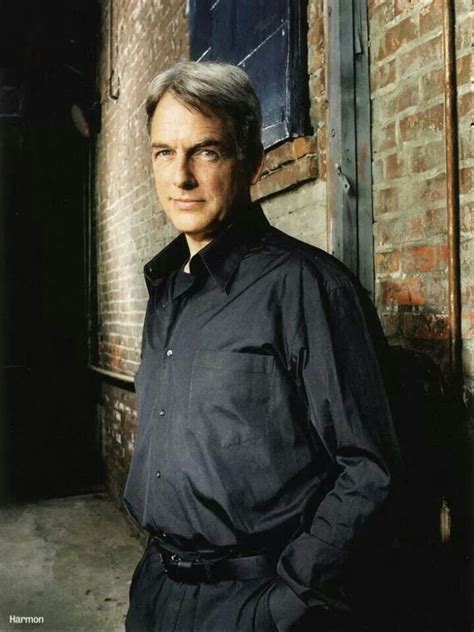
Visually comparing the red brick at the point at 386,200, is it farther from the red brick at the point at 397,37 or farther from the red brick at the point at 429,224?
the red brick at the point at 397,37

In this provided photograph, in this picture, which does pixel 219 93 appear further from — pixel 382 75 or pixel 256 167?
pixel 382 75

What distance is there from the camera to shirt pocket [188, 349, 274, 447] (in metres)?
1.38

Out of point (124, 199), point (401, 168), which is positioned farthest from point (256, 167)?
point (124, 199)

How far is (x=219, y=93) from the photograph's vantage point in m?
1.59

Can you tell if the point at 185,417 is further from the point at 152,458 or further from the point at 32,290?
the point at 32,290

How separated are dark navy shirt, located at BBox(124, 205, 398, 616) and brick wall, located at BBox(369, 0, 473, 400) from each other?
43 centimetres

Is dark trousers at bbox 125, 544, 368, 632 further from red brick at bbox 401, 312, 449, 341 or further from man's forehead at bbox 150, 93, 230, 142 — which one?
man's forehead at bbox 150, 93, 230, 142

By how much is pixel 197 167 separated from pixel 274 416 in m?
0.67

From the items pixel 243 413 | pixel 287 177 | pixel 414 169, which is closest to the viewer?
pixel 243 413

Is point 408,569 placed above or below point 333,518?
below

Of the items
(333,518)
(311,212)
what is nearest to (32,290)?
(311,212)

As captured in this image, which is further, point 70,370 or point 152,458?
point 70,370

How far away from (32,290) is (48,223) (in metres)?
0.75

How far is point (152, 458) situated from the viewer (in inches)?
61.1
